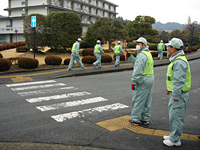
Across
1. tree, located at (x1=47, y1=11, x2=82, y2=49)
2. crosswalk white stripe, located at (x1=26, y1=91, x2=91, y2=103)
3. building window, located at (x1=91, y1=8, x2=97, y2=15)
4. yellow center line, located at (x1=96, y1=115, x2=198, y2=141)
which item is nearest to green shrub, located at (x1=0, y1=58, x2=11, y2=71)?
crosswalk white stripe, located at (x1=26, y1=91, x2=91, y2=103)

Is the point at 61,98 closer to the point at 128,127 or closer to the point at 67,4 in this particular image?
the point at 128,127

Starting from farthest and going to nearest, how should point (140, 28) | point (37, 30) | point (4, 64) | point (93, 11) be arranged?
point (93, 11), point (140, 28), point (37, 30), point (4, 64)

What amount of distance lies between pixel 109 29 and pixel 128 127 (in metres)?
27.1

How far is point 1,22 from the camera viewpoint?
57.8 metres

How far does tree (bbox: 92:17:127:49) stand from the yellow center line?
86.2 ft

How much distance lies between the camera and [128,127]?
552 centimetres

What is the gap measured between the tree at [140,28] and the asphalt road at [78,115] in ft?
127

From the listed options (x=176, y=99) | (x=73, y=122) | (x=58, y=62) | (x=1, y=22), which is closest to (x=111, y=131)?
(x=73, y=122)

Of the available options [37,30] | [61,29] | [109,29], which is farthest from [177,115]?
[109,29]

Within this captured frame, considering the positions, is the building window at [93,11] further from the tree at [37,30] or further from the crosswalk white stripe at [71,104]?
the crosswalk white stripe at [71,104]

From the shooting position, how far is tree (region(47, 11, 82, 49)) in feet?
87.2

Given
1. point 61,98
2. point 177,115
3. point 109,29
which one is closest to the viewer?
point 177,115

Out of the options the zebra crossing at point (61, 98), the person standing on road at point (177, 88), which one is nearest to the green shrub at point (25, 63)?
the zebra crossing at point (61, 98)

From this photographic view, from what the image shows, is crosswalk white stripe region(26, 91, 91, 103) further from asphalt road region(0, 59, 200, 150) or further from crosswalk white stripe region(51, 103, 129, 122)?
crosswalk white stripe region(51, 103, 129, 122)
